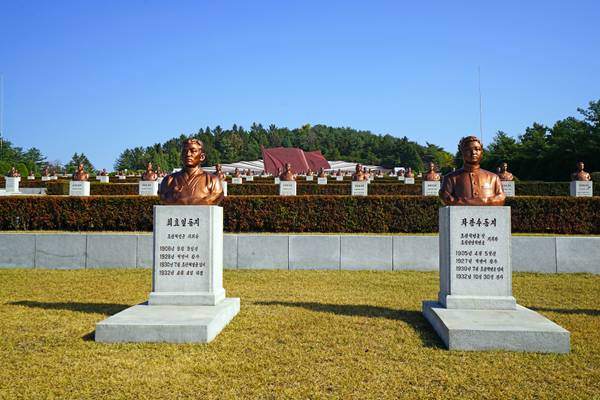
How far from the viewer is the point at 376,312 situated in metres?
6.98

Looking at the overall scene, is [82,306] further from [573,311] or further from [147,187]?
[147,187]

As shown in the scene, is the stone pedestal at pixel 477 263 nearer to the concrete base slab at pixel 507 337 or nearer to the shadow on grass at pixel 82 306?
the concrete base slab at pixel 507 337

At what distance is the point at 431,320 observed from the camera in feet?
20.8

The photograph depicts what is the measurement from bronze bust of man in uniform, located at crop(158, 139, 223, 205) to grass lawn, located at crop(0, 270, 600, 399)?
1.65 metres

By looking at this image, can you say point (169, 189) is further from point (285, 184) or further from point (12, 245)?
point (285, 184)

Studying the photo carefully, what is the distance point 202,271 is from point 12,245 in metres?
6.51

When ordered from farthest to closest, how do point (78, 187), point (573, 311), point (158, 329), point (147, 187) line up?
1. point (147, 187)
2. point (78, 187)
3. point (573, 311)
4. point (158, 329)

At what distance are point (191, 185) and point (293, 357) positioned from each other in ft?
10.1

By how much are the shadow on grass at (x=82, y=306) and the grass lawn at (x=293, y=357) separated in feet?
0.05

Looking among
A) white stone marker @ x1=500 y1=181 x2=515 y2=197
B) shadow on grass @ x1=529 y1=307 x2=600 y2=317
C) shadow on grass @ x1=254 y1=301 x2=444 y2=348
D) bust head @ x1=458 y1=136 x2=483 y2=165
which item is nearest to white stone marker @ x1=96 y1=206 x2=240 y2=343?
shadow on grass @ x1=254 y1=301 x2=444 y2=348

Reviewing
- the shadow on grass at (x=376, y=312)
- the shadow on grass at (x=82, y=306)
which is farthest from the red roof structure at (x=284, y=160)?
the shadow on grass at (x=376, y=312)

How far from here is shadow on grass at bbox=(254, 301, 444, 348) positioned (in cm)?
601

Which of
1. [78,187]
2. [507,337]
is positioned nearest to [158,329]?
[507,337]

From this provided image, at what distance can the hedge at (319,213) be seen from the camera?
14227mm
